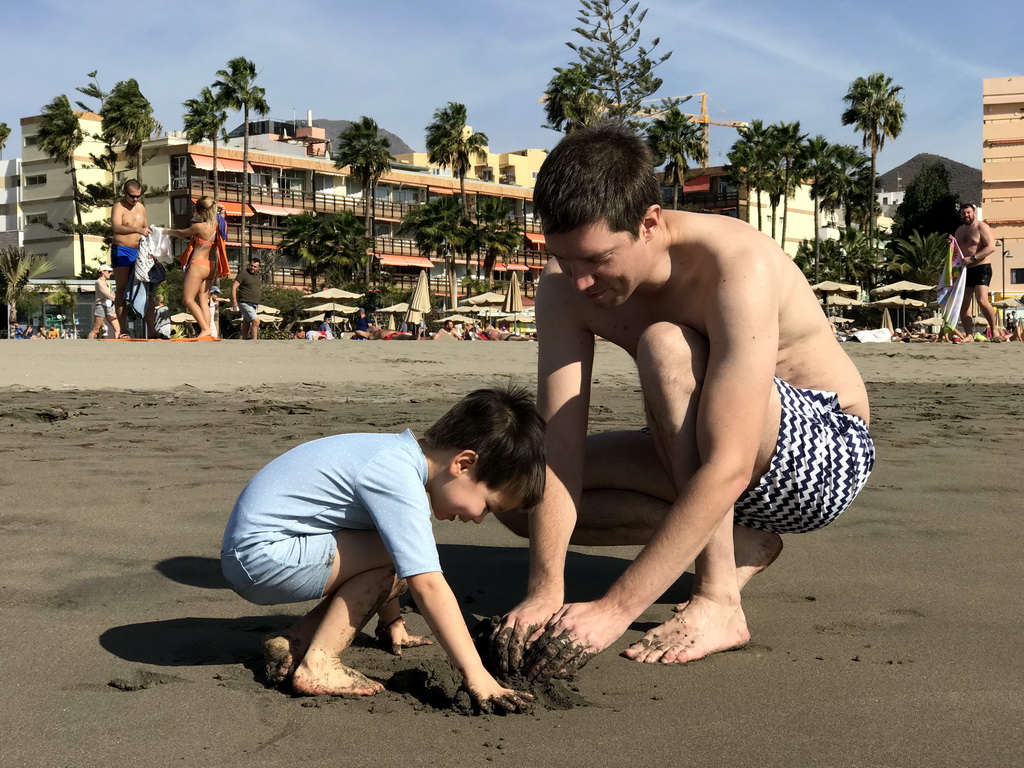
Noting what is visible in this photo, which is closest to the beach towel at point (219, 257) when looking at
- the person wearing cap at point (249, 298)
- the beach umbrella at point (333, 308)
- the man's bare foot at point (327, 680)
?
the person wearing cap at point (249, 298)

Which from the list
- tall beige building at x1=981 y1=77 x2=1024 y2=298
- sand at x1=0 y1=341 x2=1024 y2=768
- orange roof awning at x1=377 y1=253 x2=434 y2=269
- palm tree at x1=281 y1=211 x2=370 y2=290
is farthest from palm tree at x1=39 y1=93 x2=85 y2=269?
sand at x1=0 y1=341 x2=1024 y2=768

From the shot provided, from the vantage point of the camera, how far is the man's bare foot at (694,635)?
256 cm

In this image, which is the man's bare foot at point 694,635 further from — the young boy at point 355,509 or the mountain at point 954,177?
the mountain at point 954,177

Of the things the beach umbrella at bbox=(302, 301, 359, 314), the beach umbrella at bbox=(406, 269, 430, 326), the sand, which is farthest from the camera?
the beach umbrella at bbox=(302, 301, 359, 314)

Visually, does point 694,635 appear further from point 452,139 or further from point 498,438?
point 452,139

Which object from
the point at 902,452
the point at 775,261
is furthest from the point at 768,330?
the point at 902,452

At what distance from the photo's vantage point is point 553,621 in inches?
95.1

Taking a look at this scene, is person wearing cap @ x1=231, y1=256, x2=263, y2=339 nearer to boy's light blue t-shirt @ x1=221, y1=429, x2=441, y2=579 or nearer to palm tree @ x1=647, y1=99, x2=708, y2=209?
boy's light blue t-shirt @ x1=221, y1=429, x2=441, y2=579

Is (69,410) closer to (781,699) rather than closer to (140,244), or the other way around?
(140,244)

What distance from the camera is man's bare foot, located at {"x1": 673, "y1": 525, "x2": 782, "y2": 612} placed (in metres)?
3.03

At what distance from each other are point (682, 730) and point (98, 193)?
173ft

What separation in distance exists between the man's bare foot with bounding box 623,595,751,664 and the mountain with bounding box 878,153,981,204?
103001 mm

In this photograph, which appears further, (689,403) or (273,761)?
(689,403)

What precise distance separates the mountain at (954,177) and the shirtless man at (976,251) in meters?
90.5
